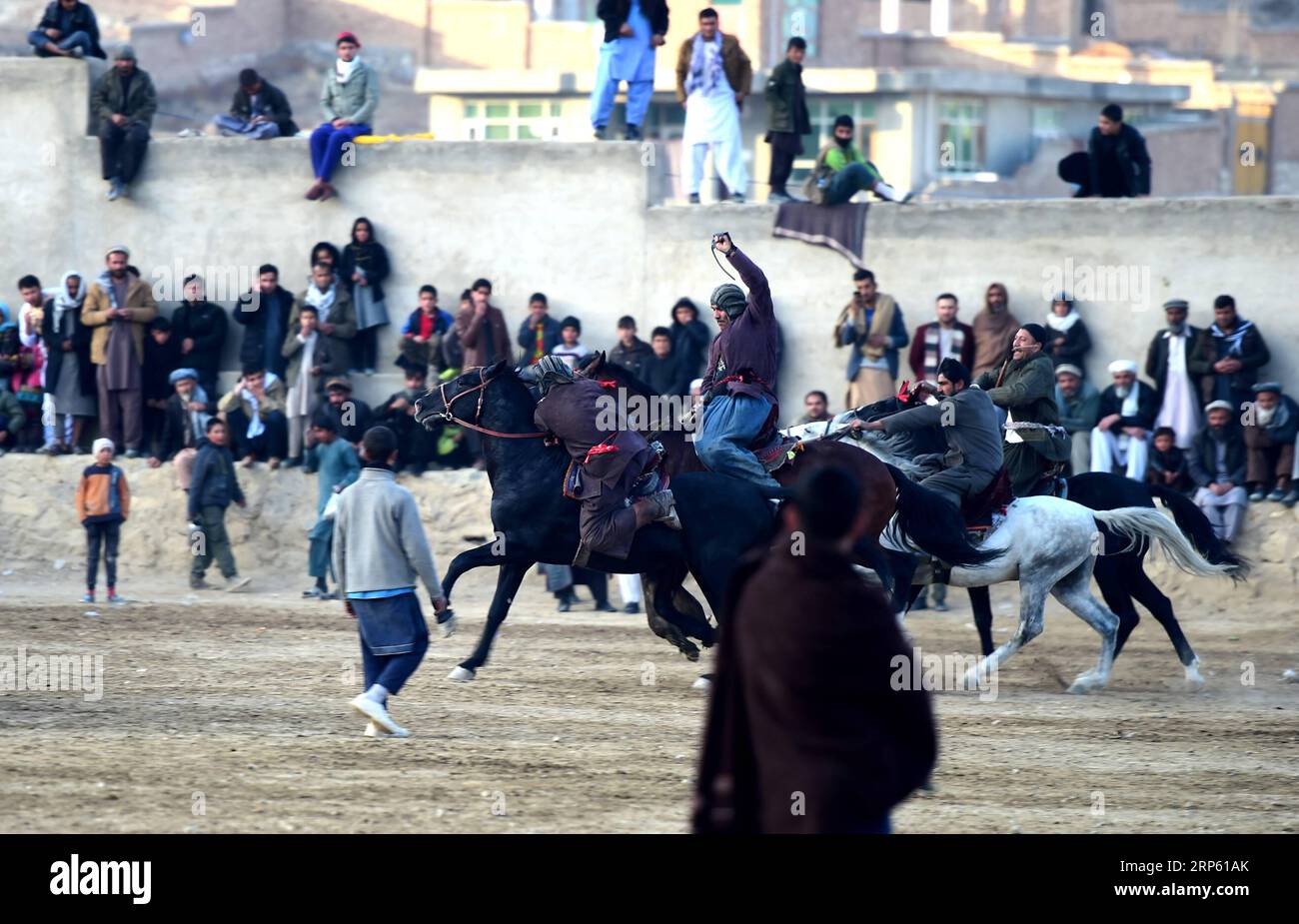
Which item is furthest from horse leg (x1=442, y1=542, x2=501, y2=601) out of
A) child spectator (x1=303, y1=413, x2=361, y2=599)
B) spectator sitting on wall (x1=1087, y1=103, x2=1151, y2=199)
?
spectator sitting on wall (x1=1087, y1=103, x2=1151, y2=199)

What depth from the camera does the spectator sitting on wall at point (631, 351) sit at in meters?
18.8

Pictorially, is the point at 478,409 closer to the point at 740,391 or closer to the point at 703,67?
the point at 740,391

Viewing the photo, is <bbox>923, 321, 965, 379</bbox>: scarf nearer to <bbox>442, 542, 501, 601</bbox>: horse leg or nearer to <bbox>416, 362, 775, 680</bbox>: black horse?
<bbox>416, 362, 775, 680</bbox>: black horse

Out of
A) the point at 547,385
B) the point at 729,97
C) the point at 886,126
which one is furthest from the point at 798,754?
the point at 886,126

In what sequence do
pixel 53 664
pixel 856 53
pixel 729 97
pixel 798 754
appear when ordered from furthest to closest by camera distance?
pixel 856 53 → pixel 729 97 → pixel 53 664 → pixel 798 754

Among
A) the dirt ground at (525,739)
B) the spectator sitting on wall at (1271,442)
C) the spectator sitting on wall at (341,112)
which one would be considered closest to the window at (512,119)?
the spectator sitting on wall at (341,112)

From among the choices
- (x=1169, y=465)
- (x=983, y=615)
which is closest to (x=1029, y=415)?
(x=983, y=615)

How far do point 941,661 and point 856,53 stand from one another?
28292mm

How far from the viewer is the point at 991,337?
60.2ft

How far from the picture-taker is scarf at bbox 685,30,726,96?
20.3m

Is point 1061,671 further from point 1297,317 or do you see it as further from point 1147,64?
point 1147,64

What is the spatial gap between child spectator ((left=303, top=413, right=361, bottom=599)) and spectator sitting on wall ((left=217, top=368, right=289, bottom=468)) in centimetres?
99

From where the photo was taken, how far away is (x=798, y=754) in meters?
5.63

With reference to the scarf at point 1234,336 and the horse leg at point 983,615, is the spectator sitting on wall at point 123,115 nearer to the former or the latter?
the horse leg at point 983,615
